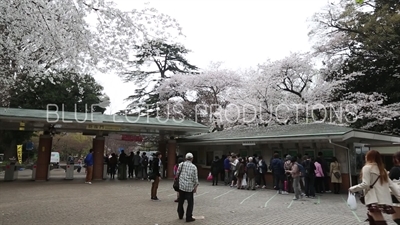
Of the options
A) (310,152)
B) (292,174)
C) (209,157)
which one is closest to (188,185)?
(292,174)

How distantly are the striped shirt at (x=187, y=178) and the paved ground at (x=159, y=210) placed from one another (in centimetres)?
82

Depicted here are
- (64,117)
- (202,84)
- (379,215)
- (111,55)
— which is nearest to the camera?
(379,215)

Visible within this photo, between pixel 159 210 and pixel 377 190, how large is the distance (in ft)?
18.4

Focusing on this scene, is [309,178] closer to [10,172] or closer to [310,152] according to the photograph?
[310,152]

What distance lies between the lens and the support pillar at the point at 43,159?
16844 millimetres

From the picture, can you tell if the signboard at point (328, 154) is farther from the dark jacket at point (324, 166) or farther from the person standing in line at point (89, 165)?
the person standing in line at point (89, 165)

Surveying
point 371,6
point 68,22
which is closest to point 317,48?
point 371,6

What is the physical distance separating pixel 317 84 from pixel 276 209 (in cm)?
1679

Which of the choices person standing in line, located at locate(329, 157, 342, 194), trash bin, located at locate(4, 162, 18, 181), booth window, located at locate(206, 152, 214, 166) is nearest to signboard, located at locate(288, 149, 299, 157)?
person standing in line, located at locate(329, 157, 342, 194)

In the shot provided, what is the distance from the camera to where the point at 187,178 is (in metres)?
7.25

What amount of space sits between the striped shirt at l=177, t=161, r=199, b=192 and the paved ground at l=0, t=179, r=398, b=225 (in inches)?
32.1

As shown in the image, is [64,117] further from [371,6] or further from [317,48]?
[371,6]

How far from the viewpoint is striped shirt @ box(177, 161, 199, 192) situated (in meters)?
7.21

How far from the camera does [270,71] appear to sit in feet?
77.7
